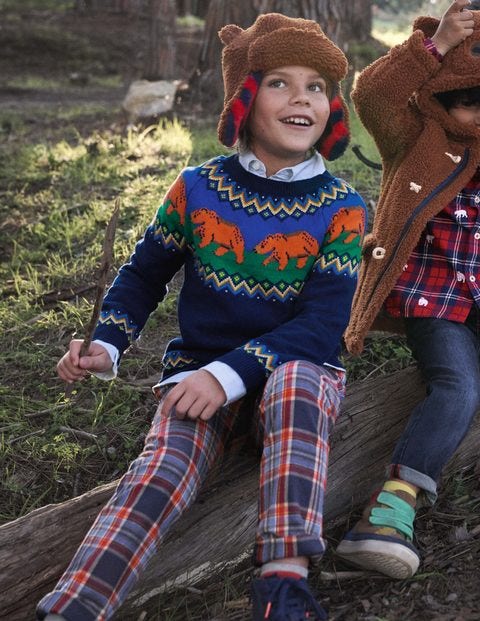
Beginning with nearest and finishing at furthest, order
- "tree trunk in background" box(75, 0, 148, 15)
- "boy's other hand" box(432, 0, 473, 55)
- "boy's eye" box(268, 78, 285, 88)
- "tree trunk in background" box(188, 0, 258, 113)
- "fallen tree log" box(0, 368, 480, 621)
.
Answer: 1. "fallen tree log" box(0, 368, 480, 621)
2. "boy's eye" box(268, 78, 285, 88)
3. "boy's other hand" box(432, 0, 473, 55)
4. "tree trunk in background" box(188, 0, 258, 113)
5. "tree trunk in background" box(75, 0, 148, 15)

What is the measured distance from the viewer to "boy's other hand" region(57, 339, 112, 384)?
249 centimetres

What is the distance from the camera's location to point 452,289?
296 cm

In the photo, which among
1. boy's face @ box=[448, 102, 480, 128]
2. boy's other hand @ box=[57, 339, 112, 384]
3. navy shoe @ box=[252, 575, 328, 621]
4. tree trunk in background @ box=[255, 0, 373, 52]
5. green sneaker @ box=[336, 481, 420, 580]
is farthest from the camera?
tree trunk in background @ box=[255, 0, 373, 52]

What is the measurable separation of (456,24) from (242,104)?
86cm

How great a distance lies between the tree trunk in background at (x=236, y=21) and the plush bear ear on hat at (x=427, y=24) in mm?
3350

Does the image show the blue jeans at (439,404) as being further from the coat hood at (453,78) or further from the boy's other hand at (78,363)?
the boy's other hand at (78,363)

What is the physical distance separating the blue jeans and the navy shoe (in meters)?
0.64

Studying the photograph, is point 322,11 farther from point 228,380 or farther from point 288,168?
point 228,380

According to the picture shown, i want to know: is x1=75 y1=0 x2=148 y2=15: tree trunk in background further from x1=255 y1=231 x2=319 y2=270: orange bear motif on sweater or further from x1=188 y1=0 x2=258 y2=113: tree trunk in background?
x1=255 y1=231 x2=319 y2=270: orange bear motif on sweater

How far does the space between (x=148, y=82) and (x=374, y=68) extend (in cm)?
603

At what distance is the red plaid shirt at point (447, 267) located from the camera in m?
2.94

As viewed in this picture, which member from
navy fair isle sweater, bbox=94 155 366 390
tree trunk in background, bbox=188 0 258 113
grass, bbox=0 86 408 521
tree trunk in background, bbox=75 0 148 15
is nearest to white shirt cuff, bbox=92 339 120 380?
navy fair isle sweater, bbox=94 155 366 390

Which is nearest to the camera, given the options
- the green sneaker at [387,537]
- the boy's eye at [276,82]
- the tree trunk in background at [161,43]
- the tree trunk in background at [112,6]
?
the green sneaker at [387,537]

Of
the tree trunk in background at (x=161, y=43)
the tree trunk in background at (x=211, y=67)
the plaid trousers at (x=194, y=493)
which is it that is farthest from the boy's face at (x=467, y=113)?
the tree trunk in background at (x=161, y=43)
